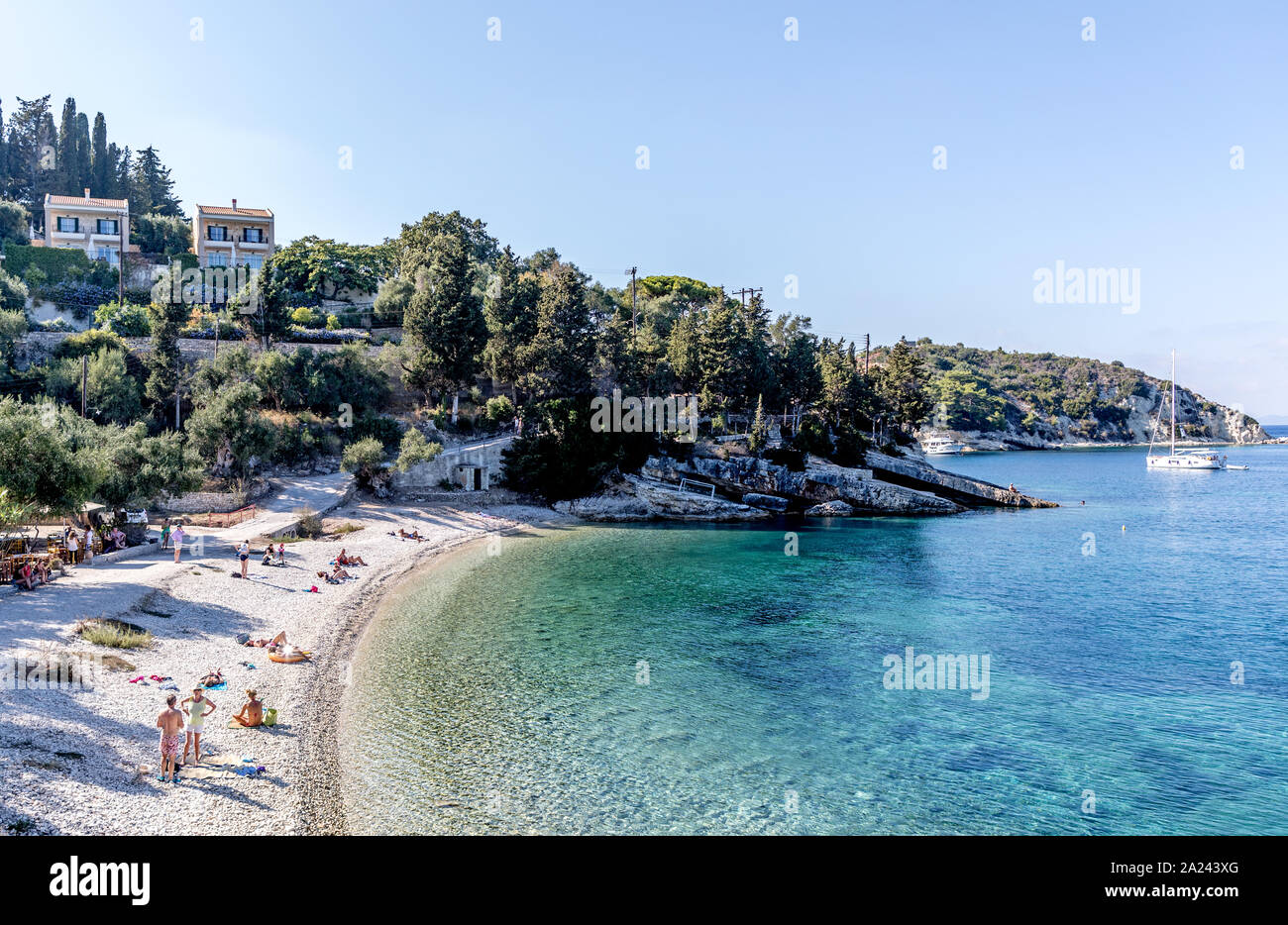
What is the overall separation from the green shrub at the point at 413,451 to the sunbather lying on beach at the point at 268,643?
29505 millimetres

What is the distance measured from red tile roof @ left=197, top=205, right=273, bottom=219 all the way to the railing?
178 ft

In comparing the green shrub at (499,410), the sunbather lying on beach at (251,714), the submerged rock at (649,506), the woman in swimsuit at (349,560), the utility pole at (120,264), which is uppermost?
the utility pole at (120,264)

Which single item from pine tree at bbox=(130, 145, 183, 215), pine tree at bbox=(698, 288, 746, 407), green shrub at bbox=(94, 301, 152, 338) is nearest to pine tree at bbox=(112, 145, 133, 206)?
pine tree at bbox=(130, 145, 183, 215)

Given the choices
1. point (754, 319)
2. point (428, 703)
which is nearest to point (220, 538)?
point (428, 703)

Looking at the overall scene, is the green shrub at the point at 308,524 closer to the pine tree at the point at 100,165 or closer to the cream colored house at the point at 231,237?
the cream colored house at the point at 231,237

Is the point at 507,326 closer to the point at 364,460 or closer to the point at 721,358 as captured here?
the point at 364,460

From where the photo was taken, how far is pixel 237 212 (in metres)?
82.9

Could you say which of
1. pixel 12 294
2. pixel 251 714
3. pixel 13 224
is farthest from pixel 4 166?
pixel 251 714

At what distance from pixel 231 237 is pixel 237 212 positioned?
3.04 meters

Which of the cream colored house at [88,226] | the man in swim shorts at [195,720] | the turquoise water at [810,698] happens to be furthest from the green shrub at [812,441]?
the cream colored house at [88,226]

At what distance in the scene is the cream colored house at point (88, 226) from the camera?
7925 centimetres

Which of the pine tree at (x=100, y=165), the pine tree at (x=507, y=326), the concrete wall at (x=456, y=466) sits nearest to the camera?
the concrete wall at (x=456, y=466)
